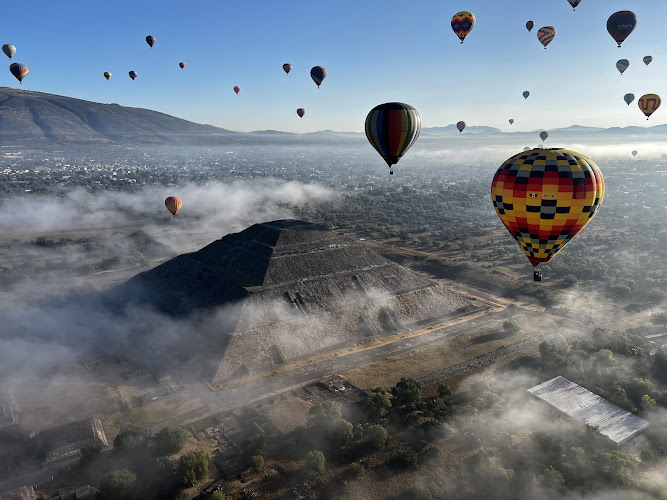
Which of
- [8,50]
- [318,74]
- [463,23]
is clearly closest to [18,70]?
[8,50]

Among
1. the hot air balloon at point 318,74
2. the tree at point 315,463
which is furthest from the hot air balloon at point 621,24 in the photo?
the tree at point 315,463

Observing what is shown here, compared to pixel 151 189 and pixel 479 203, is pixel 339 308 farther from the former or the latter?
pixel 151 189

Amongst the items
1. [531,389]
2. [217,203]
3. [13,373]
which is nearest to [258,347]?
[13,373]

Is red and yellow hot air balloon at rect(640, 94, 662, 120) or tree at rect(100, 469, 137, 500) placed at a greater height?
red and yellow hot air balloon at rect(640, 94, 662, 120)

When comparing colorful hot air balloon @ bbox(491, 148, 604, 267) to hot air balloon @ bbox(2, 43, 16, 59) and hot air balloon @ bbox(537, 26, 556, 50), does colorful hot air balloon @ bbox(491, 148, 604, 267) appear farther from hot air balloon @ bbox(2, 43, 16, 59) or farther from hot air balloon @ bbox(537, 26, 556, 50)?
hot air balloon @ bbox(2, 43, 16, 59)

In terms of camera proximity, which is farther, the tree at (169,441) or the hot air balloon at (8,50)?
the hot air balloon at (8,50)

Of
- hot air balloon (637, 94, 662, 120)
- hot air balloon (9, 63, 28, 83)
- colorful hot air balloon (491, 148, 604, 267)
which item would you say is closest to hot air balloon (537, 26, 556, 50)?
hot air balloon (637, 94, 662, 120)

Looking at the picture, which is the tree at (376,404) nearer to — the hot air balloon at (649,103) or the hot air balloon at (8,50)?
the hot air balloon at (649,103)

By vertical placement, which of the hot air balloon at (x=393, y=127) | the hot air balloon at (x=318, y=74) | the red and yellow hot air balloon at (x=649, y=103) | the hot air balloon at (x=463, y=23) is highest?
the hot air balloon at (x=463, y=23)
